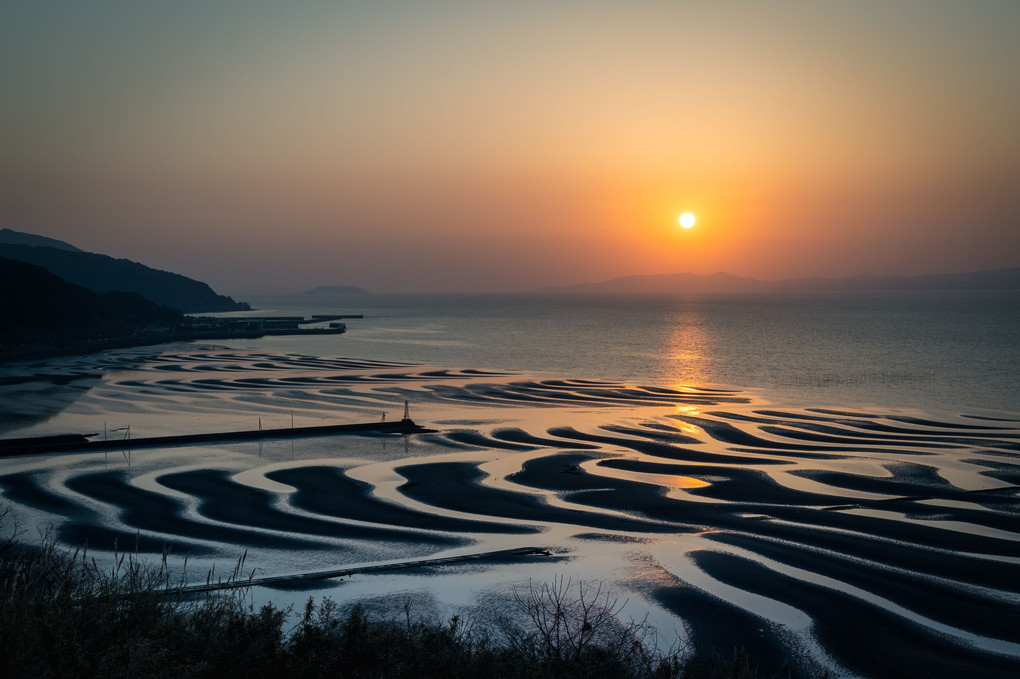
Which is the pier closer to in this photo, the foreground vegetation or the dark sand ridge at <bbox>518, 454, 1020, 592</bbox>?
the dark sand ridge at <bbox>518, 454, 1020, 592</bbox>

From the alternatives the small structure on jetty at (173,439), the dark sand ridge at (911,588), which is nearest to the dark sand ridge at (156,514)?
the small structure on jetty at (173,439)

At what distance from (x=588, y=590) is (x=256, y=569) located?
25.7 feet

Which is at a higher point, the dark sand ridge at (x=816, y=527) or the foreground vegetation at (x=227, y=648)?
the foreground vegetation at (x=227, y=648)

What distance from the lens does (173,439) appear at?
118ft

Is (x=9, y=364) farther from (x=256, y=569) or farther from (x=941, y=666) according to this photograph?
(x=941, y=666)

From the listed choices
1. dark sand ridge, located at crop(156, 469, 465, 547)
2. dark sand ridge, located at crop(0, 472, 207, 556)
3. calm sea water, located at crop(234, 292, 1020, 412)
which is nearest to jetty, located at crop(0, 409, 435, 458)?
dark sand ridge, located at crop(0, 472, 207, 556)

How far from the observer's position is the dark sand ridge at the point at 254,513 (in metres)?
21.4

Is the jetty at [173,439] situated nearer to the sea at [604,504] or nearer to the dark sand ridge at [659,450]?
the sea at [604,504]

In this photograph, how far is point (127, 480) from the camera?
28.1m

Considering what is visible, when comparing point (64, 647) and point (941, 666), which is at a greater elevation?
point (64, 647)

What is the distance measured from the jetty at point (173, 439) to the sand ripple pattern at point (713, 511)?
2637 mm

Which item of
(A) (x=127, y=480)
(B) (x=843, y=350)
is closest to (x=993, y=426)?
(A) (x=127, y=480)

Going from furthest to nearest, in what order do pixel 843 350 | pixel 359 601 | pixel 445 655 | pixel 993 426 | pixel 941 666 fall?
pixel 843 350 < pixel 993 426 < pixel 359 601 < pixel 941 666 < pixel 445 655

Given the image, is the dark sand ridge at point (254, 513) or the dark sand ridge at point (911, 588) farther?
the dark sand ridge at point (254, 513)
